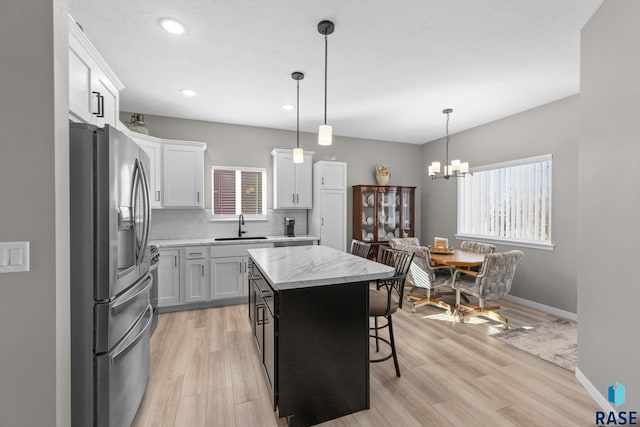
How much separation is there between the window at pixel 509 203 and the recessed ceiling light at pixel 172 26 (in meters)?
4.44

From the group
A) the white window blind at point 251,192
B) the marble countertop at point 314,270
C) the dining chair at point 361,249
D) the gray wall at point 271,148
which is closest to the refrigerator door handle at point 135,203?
the marble countertop at point 314,270

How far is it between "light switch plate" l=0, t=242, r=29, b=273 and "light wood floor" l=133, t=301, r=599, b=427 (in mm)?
1265

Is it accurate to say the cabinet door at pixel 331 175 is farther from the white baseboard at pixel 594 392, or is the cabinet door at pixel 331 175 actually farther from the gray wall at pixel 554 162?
the white baseboard at pixel 594 392

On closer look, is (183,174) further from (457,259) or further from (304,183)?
(457,259)

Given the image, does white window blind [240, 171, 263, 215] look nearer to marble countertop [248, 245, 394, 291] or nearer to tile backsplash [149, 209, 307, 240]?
tile backsplash [149, 209, 307, 240]

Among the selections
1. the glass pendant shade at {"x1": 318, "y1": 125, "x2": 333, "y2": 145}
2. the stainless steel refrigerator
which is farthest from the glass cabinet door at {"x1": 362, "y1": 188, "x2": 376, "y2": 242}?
the stainless steel refrigerator

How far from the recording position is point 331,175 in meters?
4.83

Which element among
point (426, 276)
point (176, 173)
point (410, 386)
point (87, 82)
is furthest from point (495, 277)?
point (176, 173)

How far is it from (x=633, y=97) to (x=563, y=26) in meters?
0.90

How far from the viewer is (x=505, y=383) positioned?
2.18 m

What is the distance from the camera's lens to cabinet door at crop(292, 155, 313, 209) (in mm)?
4703

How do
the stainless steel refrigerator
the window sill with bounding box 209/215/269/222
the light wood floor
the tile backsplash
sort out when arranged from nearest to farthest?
the stainless steel refrigerator < the light wood floor < the tile backsplash < the window sill with bounding box 209/215/269/222

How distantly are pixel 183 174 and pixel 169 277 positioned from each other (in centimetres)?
144

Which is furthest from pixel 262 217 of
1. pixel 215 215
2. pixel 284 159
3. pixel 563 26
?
pixel 563 26
